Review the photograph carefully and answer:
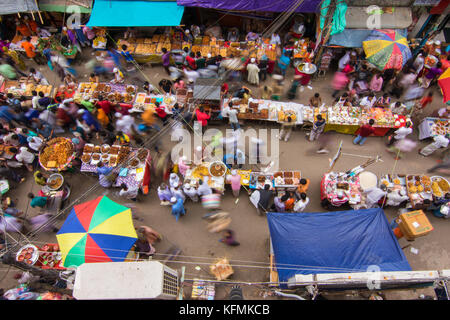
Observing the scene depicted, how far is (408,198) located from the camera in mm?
10148

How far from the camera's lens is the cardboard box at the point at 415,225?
8938 mm

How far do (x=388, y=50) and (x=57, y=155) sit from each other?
1460 centimetres

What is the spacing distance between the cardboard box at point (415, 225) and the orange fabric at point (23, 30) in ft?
65.5

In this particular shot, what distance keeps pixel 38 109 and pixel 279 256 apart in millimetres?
12093

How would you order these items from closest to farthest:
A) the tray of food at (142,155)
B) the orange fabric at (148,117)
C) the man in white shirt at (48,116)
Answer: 1. the tray of food at (142,155)
2. the man in white shirt at (48,116)
3. the orange fabric at (148,117)

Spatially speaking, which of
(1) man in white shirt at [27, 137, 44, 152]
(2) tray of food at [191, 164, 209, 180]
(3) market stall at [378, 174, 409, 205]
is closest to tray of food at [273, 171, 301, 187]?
(2) tray of food at [191, 164, 209, 180]

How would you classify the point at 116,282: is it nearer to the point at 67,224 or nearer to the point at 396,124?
the point at 67,224

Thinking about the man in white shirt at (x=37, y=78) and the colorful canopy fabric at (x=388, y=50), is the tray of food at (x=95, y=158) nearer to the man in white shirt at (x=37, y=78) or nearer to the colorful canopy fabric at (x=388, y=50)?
the man in white shirt at (x=37, y=78)

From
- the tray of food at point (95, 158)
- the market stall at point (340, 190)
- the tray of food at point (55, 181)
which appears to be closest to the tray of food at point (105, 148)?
the tray of food at point (95, 158)

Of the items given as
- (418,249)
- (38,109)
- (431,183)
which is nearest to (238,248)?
(418,249)

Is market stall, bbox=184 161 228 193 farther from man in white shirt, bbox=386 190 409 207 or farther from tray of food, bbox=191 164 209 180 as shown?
man in white shirt, bbox=386 190 409 207

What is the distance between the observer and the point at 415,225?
8.98 m

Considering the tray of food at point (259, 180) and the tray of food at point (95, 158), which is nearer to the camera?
the tray of food at point (259, 180)

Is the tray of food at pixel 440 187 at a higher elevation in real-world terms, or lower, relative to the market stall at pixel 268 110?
lower
